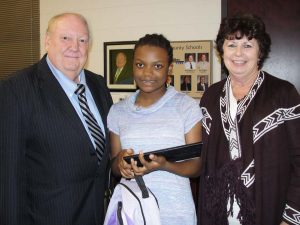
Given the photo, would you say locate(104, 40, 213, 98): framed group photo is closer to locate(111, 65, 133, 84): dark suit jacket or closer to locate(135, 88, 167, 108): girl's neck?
locate(111, 65, 133, 84): dark suit jacket

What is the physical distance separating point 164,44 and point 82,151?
703 mm

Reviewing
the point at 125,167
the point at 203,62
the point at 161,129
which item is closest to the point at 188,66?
the point at 203,62

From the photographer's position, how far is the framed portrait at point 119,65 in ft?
11.7

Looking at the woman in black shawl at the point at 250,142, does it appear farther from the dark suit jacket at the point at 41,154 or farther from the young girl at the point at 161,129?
the dark suit jacket at the point at 41,154

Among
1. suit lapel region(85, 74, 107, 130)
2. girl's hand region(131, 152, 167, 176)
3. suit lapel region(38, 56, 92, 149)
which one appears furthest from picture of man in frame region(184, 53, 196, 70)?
girl's hand region(131, 152, 167, 176)

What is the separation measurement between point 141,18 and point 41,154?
7.19 feet

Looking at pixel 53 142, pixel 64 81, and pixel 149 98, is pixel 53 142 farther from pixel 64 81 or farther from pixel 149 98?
pixel 149 98

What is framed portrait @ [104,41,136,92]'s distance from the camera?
141 inches

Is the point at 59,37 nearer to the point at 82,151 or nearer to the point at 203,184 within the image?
the point at 82,151

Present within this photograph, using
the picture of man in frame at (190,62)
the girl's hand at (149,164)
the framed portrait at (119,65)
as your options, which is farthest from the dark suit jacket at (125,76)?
the girl's hand at (149,164)

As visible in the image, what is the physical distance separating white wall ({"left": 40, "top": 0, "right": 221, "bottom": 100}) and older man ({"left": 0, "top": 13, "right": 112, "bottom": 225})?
160 cm

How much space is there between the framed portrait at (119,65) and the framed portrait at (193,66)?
51cm

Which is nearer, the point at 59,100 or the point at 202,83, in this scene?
the point at 59,100

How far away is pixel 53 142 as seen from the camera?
170cm
